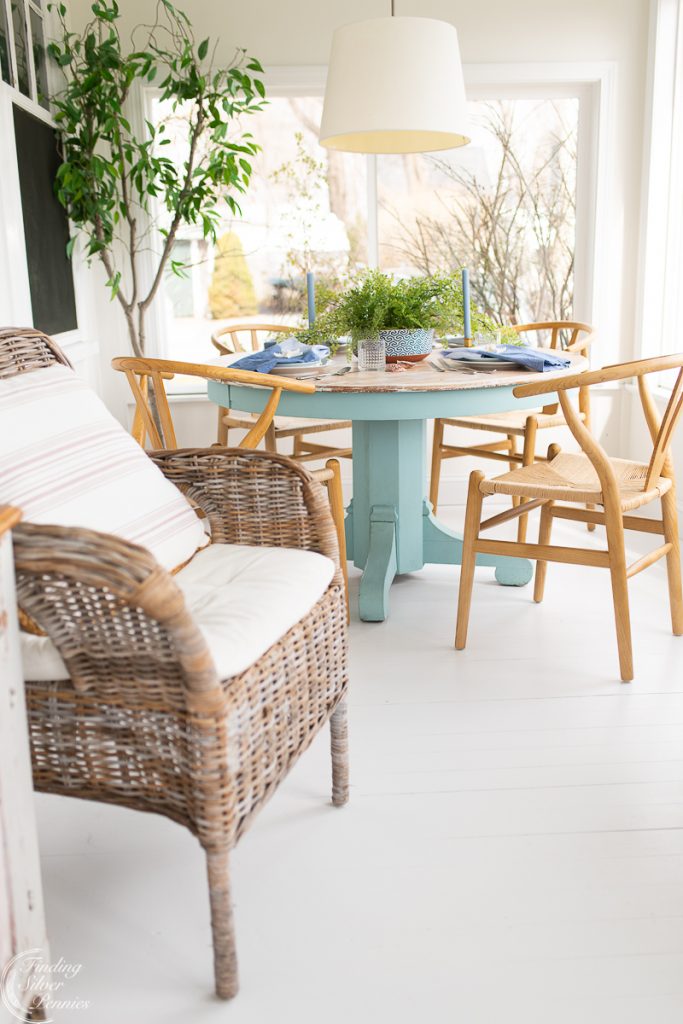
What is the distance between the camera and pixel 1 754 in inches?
47.8

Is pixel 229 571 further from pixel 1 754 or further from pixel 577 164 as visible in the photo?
pixel 577 164

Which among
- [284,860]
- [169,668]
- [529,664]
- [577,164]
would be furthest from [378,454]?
[577,164]

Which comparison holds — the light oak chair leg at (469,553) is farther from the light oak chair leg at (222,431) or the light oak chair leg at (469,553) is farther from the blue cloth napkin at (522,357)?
the light oak chair leg at (222,431)

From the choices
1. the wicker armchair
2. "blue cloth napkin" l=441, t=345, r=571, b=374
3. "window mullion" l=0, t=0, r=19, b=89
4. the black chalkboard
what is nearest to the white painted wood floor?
the wicker armchair

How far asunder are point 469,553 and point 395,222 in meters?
2.39

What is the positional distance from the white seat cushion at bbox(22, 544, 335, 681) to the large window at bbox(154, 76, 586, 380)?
290cm

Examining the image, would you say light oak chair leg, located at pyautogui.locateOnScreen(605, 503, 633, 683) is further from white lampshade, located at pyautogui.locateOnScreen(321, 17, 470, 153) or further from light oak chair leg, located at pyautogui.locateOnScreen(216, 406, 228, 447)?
light oak chair leg, located at pyautogui.locateOnScreen(216, 406, 228, 447)

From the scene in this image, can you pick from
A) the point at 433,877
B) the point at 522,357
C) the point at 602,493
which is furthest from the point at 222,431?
the point at 433,877

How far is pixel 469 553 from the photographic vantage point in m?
2.62

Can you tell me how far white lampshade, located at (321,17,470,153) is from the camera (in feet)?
8.84

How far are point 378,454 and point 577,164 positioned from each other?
2.25 m

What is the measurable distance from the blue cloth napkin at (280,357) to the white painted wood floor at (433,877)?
3.12 ft

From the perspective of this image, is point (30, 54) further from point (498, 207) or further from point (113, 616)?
point (113, 616)

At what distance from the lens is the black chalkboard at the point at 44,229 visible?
3404 millimetres
